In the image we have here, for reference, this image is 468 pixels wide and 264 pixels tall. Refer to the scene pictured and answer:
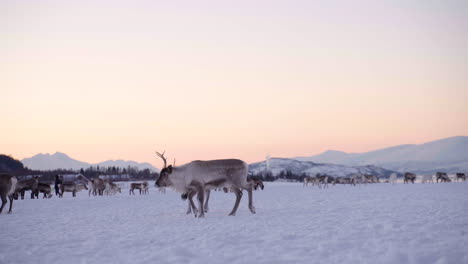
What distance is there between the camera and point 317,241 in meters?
7.77

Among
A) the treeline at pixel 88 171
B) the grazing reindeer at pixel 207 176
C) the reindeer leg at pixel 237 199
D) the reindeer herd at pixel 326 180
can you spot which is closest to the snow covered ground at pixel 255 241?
the reindeer leg at pixel 237 199

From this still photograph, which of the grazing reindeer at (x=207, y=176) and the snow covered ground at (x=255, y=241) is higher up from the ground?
the grazing reindeer at (x=207, y=176)

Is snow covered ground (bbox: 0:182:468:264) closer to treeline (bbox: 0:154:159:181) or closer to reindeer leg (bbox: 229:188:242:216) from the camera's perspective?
reindeer leg (bbox: 229:188:242:216)

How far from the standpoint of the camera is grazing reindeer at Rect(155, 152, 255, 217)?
45.9 ft

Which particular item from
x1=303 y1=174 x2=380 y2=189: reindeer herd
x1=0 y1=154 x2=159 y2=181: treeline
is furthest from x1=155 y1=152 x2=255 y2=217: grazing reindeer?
x1=0 y1=154 x2=159 y2=181: treeline

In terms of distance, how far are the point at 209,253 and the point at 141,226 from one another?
15.9ft

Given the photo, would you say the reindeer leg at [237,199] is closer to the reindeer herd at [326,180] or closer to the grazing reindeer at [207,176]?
the grazing reindeer at [207,176]

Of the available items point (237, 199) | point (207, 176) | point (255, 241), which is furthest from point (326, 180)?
point (255, 241)

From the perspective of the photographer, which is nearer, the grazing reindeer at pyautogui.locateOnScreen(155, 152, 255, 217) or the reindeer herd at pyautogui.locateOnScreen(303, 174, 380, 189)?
the grazing reindeer at pyautogui.locateOnScreen(155, 152, 255, 217)

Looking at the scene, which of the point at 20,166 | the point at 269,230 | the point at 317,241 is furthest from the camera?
the point at 20,166

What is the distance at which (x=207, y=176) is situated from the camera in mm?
14016

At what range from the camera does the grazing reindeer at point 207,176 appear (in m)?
14.0

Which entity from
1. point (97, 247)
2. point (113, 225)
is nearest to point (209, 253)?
point (97, 247)

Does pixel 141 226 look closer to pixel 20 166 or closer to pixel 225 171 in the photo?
pixel 225 171
